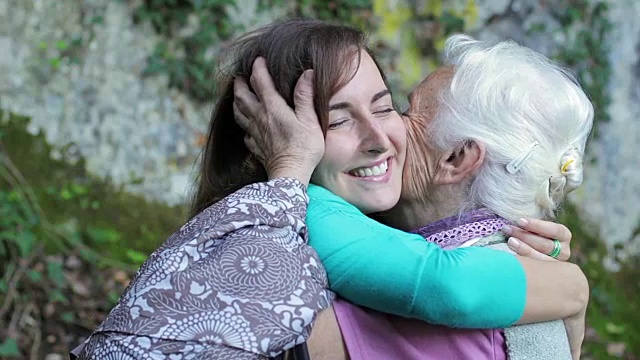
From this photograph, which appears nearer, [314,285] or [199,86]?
[314,285]

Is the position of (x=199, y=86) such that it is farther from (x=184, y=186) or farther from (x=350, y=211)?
(x=350, y=211)

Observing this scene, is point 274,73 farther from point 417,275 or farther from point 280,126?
point 417,275

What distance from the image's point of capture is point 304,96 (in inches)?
91.0

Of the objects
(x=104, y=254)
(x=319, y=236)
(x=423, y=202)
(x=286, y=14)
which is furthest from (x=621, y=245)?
(x=319, y=236)

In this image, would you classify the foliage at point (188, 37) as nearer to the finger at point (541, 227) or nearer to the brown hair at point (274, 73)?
the brown hair at point (274, 73)

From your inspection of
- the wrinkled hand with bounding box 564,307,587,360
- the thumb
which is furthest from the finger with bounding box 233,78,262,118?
the wrinkled hand with bounding box 564,307,587,360

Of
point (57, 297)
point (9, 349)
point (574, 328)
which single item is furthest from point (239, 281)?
point (57, 297)

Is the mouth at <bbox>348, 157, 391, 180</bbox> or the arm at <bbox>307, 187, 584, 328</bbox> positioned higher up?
the mouth at <bbox>348, 157, 391, 180</bbox>

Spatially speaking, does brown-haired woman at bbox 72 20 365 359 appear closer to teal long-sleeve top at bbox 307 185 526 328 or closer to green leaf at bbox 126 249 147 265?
teal long-sleeve top at bbox 307 185 526 328

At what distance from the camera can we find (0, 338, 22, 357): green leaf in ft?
14.4

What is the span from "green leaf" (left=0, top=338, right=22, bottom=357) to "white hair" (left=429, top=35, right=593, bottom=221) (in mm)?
2651

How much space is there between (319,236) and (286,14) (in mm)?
3703

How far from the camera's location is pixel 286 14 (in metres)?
5.71

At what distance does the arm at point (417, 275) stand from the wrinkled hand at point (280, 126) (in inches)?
4.4
